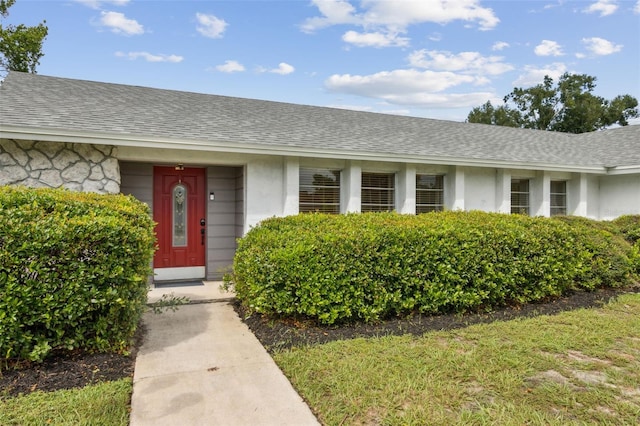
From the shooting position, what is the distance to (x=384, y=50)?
1496 cm

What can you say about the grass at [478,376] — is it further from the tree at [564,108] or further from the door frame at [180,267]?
the tree at [564,108]

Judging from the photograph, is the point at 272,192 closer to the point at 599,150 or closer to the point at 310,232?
the point at 310,232

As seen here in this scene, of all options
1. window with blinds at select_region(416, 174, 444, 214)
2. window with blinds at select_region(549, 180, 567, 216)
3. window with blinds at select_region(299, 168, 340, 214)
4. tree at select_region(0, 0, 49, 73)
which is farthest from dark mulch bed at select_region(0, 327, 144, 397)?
tree at select_region(0, 0, 49, 73)

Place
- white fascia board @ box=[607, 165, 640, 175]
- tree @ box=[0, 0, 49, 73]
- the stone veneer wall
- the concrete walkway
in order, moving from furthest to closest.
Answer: tree @ box=[0, 0, 49, 73] → white fascia board @ box=[607, 165, 640, 175] → the stone veneer wall → the concrete walkway

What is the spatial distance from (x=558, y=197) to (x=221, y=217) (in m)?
9.95

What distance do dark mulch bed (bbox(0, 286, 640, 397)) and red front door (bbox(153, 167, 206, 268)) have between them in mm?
2506

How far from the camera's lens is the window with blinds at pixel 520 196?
10.7m

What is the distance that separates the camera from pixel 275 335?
4496 millimetres

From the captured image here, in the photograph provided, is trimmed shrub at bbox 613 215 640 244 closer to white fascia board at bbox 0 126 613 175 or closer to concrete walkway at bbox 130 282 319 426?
white fascia board at bbox 0 126 613 175

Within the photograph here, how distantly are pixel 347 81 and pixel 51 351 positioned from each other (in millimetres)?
25010

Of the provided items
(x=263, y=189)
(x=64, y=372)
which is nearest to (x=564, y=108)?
(x=263, y=189)

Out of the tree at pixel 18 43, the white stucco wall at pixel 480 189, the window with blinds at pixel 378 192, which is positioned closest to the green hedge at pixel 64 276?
the window with blinds at pixel 378 192

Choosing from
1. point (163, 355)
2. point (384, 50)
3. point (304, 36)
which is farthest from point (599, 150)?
point (163, 355)

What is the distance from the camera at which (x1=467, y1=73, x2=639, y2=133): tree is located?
31312 mm
